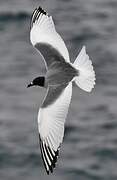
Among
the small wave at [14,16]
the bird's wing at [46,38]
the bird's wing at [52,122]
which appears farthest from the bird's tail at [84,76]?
the small wave at [14,16]

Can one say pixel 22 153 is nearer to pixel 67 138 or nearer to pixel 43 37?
pixel 67 138

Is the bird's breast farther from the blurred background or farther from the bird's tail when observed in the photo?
the blurred background

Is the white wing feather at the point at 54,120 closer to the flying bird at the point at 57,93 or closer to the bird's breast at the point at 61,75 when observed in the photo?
the flying bird at the point at 57,93

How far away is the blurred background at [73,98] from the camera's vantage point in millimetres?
13195

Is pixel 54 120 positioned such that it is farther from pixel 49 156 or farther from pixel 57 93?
pixel 49 156

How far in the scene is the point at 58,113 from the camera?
967cm

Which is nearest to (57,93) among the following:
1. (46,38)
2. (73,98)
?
(46,38)

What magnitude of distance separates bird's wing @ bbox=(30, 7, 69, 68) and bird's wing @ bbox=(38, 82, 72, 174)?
0.54m

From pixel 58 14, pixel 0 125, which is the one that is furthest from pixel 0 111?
pixel 58 14

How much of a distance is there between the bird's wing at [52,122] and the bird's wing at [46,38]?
21.3 inches

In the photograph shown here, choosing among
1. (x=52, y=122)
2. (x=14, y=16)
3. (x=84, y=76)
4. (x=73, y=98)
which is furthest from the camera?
(x=14, y=16)

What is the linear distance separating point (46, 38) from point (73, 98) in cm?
378

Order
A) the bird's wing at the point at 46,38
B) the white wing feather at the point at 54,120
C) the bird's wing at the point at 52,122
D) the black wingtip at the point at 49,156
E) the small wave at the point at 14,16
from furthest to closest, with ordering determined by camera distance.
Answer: the small wave at the point at 14,16 → the bird's wing at the point at 46,38 → the white wing feather at the point at 54,120 → the bird's wing at the point at 52,122 → the black wingtip at the point at 49,156

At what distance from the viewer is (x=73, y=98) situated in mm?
14336
